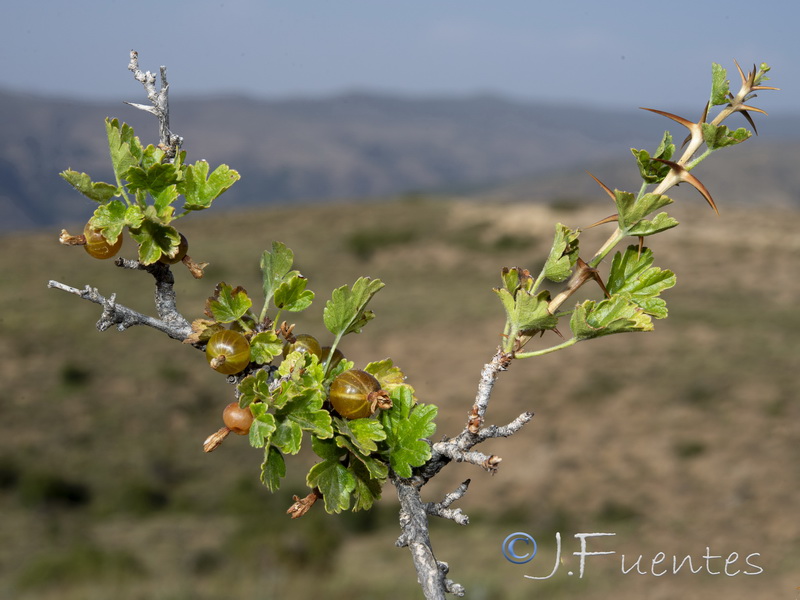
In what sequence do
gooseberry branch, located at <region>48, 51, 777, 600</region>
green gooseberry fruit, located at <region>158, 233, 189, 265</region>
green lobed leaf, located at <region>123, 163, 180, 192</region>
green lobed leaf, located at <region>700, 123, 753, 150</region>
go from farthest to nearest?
green gooseberry fruit, located at <region>158, 233, 189, 265</region> < green lobed leaf, located at <region>123, 163, 180, 192</region> < gooseberry branch, located at <region>48, 51, 777, 600</region> < green lobed leaf, located at <region>700, 123, 753, 150</region>

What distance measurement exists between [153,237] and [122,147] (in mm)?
267

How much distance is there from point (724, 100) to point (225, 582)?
1654cm

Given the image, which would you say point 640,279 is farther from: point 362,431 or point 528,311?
point 362,431

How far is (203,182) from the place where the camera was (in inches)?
77.8

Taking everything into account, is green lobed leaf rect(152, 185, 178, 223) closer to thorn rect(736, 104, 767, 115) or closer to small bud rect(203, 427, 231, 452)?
small bud rect(203, 427, 231, 452)

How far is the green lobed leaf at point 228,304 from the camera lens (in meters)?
2.04

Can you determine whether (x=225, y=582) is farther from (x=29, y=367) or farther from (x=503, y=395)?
(x=29, y=367)

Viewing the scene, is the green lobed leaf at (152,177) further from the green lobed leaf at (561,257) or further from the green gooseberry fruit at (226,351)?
the green lobed leaf at (561,257)

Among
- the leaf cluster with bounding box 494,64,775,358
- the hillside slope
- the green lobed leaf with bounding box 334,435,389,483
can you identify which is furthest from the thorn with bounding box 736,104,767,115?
the hillside slope

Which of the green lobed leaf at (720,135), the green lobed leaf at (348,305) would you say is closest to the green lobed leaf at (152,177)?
the green lobed leaf at (348,305)

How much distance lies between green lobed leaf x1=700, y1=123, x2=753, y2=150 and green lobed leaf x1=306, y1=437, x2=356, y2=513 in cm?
131

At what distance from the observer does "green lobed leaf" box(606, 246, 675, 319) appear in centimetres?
185

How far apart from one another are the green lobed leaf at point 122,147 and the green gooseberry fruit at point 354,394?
85 centimetres

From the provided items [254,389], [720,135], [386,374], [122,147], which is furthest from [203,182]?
[720,135]
